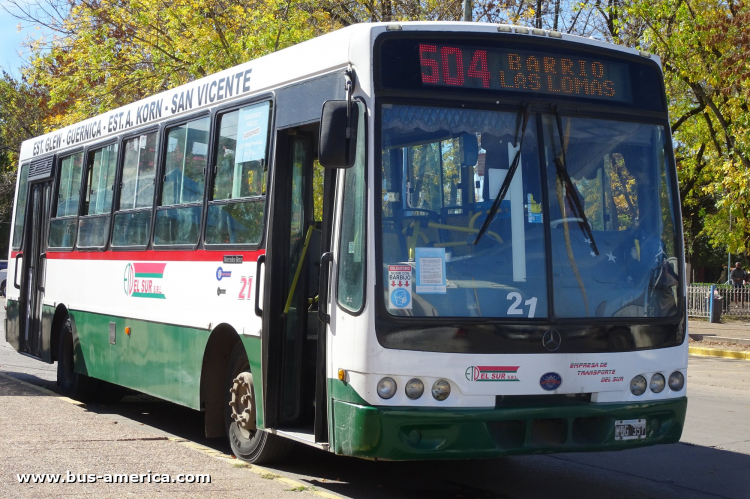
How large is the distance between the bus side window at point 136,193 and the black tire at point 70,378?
6.82 ft

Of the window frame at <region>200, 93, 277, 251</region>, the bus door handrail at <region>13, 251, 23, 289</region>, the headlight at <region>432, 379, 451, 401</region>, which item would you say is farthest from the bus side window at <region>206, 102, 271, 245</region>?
the bus door handrail at <region>13, 251, 23, 289</region>

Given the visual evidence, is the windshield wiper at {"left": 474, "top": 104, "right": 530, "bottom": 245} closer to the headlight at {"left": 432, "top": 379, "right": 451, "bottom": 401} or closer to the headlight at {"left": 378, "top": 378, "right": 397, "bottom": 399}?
the headlight at {"left": 432, "top": 379, "right": 451, "bottom": 401}

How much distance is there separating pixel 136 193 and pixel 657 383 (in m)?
→ 5.65

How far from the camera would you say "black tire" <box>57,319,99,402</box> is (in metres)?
11.4

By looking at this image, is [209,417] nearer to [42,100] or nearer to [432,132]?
[432,132]

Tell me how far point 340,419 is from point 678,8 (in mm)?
20103

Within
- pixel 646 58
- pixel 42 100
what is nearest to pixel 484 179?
pixel 646 58

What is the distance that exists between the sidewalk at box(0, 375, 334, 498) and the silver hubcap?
0.98 ft

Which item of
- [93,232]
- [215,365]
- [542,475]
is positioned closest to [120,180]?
[93,232]

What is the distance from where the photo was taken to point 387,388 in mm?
5836

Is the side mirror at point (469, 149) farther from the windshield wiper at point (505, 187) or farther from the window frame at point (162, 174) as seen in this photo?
the window frame at point (162, 174)

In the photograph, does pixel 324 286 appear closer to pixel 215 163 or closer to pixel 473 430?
pixel 473 430

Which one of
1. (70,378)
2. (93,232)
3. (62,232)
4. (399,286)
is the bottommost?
(70,378)

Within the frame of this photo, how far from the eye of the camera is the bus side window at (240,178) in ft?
24.2
